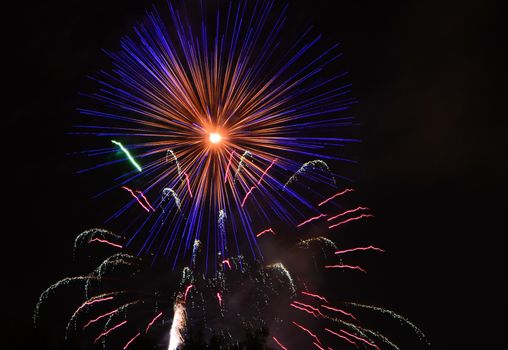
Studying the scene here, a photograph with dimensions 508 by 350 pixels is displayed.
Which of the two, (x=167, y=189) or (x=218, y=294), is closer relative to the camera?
(x=167, y=189)

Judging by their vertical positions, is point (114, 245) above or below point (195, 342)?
above

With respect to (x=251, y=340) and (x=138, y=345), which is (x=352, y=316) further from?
→ (x=138, y=345)

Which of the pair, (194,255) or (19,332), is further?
(194,255)

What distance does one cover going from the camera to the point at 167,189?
61.8ft

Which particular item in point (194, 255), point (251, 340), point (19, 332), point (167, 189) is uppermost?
point (167, 189)

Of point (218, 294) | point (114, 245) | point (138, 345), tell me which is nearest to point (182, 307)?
point (218, 294)

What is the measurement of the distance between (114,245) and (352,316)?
10.2m

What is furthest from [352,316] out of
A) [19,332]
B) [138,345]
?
[19,332]

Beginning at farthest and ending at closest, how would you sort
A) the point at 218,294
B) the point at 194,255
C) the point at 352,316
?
the point at 194,255
the point at 218,294
the point at 352,316

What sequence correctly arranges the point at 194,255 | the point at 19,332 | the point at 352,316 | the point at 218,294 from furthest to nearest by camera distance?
the point at 194,255 → the point at 218,294 → the point at 352,316 → the point at 19,332

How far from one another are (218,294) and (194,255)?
8.29ft

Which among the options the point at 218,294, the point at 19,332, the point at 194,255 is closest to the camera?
the point at 19,332

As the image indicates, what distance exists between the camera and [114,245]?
1945 cm

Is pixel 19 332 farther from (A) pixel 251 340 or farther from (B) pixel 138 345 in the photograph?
(A) pixel 251 340
